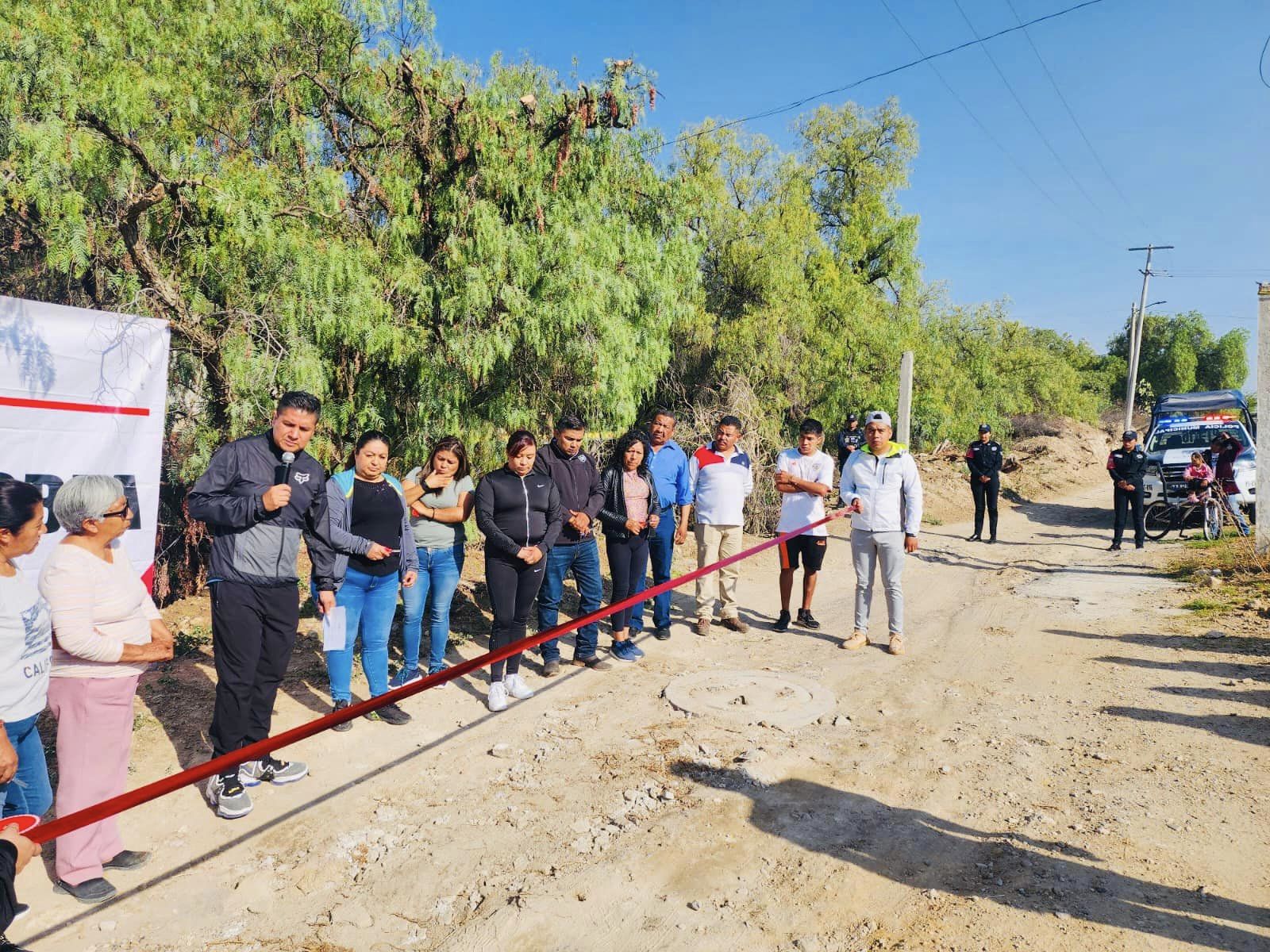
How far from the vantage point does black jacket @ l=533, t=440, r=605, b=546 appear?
18.4 ft

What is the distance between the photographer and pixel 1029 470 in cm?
2225

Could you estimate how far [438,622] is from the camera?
5.29 metres

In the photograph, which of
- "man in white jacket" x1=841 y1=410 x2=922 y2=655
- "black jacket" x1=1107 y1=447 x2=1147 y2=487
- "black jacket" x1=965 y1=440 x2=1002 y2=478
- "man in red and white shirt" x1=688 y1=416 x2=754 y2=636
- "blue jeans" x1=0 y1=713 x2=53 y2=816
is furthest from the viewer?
"black jacket" x1=965 y1=440 x2=1002 y2=478

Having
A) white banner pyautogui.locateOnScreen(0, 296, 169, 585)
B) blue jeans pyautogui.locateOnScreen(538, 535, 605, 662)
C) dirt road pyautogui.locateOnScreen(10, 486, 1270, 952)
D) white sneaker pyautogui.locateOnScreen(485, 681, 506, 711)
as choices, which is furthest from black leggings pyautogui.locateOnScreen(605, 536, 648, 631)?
white banner pyautogui.locateOnScreen(0, 296, 169, 585)

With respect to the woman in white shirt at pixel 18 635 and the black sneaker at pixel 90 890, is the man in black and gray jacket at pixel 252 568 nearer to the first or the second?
the black sneaker at pixel 90 890

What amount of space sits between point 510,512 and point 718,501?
2.30 meters

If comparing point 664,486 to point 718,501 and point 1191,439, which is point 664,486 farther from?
point 1191,439

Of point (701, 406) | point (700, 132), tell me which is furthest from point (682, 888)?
point (700, 132)

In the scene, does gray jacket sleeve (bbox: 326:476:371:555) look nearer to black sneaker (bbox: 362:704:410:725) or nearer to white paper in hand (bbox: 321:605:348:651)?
white paper in hand (bbox: 321:605:348:651)

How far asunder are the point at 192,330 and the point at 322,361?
0.98 m

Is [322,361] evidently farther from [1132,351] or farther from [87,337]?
[1132,351]

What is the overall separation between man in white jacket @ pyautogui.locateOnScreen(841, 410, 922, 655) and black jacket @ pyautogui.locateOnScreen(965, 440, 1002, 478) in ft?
20.2

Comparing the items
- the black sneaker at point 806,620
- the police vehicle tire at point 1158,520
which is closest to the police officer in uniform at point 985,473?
the police vehicle tire at point 1158,520

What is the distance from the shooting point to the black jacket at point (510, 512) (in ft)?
16.6
